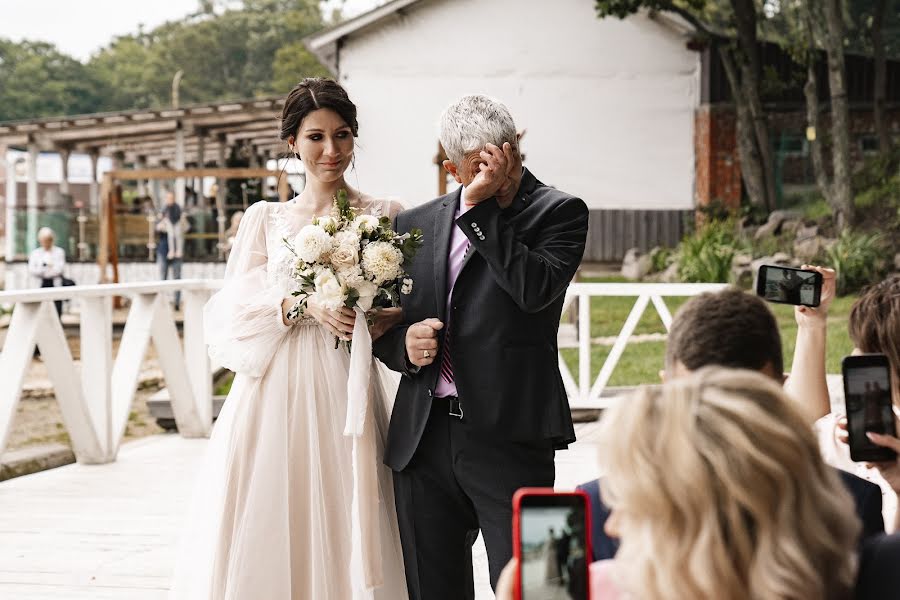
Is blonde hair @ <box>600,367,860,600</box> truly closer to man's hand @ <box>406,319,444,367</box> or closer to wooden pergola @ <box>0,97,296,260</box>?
man's hand @ <box>406,319,444,367</box>

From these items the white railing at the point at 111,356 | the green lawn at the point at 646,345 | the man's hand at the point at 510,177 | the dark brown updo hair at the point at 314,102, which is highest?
the dark brown updo hair at the point at 314,102

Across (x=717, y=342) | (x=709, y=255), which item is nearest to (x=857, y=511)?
(x=717, y=342)

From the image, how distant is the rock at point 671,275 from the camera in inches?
833

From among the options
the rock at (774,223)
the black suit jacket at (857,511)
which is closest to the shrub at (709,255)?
the rock at (774,223)

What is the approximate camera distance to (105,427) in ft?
25.9

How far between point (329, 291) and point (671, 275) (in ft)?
61.0

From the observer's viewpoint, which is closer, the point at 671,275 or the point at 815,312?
the point at 815,312

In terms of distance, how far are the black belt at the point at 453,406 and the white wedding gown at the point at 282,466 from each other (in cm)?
44

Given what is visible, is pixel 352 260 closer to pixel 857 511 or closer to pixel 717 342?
pixel 717 342

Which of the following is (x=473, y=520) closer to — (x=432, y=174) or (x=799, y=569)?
(x=799, y=569)

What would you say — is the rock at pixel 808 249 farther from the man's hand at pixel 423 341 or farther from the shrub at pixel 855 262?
the man's hand at pixel 423 341

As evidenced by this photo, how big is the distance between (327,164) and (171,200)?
20.3 m

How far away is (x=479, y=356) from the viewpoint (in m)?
3.10

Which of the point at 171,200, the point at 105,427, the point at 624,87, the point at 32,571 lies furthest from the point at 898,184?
the point at 32,571
